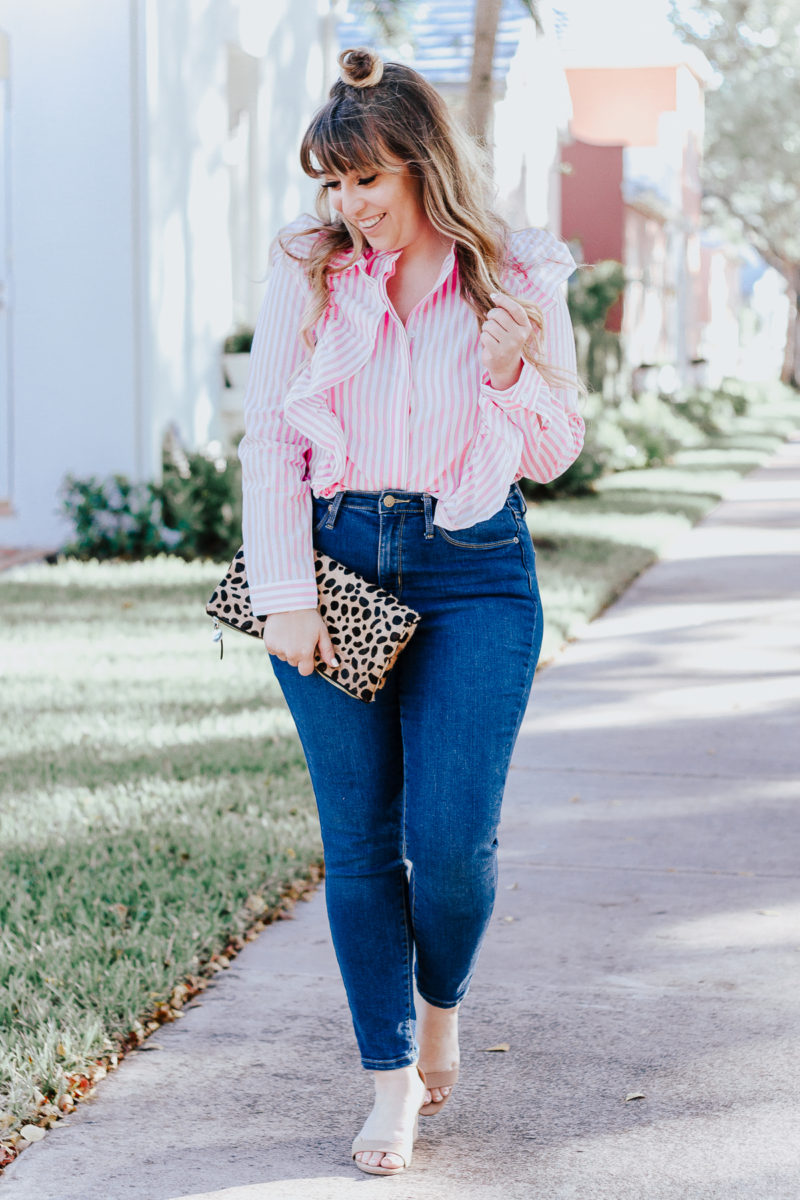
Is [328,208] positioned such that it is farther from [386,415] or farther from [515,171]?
[515,171]

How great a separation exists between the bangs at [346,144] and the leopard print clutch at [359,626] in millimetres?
654

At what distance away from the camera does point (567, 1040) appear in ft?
11.4

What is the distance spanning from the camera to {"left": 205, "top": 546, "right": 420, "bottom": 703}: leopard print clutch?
8.73ft

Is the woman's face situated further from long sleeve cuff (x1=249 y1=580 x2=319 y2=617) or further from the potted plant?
the potted plant

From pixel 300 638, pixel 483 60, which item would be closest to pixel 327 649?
pixel 300 638

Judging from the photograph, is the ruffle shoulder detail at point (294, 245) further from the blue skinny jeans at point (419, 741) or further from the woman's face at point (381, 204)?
the blue skinny jeans at point (419, 741)

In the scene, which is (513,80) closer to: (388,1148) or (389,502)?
(389,502)

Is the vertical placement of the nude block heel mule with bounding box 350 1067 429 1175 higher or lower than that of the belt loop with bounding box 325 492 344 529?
lower

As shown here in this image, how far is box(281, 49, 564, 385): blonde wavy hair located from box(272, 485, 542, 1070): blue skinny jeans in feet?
1.09

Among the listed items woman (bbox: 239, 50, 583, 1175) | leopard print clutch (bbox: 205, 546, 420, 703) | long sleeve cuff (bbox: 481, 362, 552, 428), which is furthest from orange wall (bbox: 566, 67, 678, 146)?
leopard print clutch (bbox: 205, 546, 420, 703)

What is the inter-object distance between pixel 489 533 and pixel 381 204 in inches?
23.0

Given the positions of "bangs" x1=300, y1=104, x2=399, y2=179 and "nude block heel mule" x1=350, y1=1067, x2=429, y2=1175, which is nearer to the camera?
"bangs" x1=300, y1=104, x2=399, y2=179

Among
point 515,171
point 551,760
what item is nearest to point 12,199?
point 551,760

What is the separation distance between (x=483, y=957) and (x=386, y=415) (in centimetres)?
171
